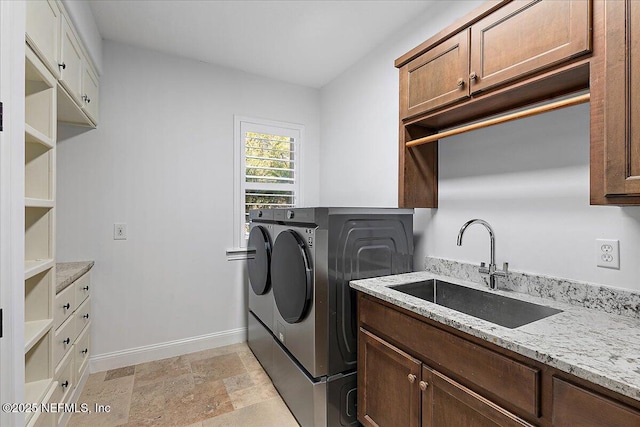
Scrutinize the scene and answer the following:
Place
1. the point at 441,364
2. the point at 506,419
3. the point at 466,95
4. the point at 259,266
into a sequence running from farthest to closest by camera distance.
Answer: the point at 259,266
the point at 466,95
the point at 441,364
the point at 506,419

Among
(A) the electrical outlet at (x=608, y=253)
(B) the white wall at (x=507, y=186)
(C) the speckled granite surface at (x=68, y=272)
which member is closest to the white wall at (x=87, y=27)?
(C) the speckled granite surface at (x=68, y=272)

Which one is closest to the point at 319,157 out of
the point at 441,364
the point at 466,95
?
the point at 466,95

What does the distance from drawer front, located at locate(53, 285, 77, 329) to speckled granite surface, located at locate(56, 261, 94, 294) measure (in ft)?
0.14

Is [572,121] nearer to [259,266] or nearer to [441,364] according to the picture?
[441,364]

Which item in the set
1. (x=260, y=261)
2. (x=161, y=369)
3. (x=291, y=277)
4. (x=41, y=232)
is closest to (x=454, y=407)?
(x=291, y=277)

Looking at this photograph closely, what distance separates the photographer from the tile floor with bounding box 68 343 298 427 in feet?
6.15

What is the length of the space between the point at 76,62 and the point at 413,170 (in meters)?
2.16

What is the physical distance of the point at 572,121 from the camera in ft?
4.55

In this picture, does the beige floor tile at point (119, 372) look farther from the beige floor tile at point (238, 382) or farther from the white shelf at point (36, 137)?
the white shelf at point (36, 137)

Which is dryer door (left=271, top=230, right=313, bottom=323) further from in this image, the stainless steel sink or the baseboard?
the baseboard

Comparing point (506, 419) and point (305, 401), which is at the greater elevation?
point (506, 419)

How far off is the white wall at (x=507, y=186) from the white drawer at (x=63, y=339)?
2.15 metres

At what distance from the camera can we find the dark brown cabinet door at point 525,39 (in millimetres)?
1109

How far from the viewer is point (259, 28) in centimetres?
232
